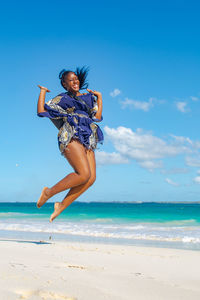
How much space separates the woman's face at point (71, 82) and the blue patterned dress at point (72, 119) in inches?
3.3

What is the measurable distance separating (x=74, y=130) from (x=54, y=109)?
12.7 inches

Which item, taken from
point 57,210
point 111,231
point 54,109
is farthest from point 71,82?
point 111,231

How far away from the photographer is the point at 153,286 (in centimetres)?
372

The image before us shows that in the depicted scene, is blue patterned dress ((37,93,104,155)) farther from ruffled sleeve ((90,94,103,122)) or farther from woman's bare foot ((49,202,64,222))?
woman's bare foot ((49,202,64,222))

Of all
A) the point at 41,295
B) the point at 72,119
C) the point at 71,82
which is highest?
the point at 71,82

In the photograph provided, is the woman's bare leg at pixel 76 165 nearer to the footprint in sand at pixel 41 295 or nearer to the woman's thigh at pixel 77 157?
the woman's thigh at pixel 77 157

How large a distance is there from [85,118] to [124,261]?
10.2ft

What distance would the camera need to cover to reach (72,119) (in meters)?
3.80

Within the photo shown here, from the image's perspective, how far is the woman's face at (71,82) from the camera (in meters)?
3.92

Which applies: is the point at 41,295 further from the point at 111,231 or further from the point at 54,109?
the point at 111,231

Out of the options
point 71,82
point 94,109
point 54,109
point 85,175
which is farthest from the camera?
point 94,109

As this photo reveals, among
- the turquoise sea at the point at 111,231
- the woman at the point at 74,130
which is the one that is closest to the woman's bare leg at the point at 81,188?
the woman at the point at 74,130

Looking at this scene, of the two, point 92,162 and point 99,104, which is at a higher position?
point 99,104

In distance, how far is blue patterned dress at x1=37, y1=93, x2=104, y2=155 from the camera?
3.75 metres
